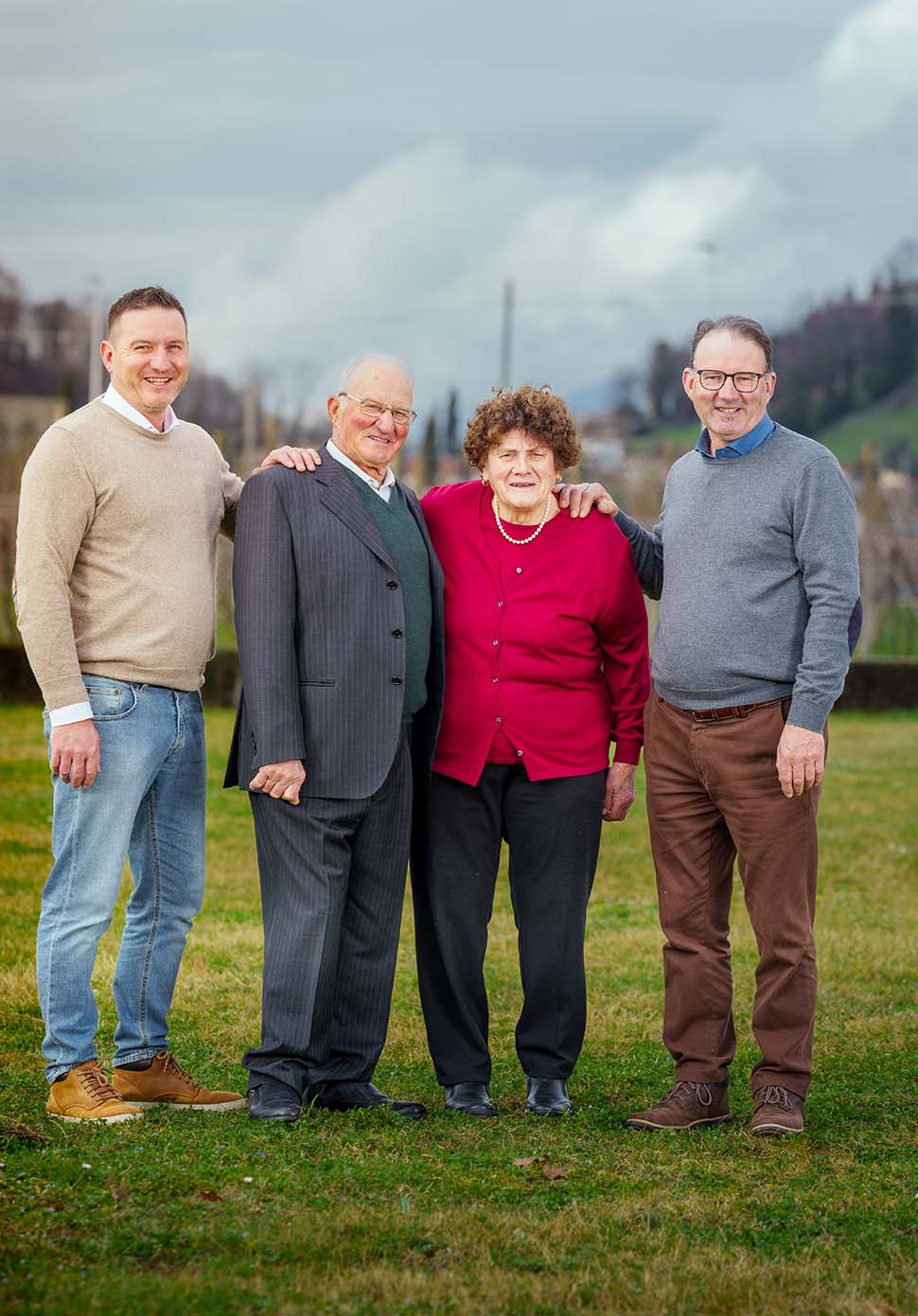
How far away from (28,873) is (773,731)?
4641 mm

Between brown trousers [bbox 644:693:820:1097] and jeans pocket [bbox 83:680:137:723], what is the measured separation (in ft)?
4.87

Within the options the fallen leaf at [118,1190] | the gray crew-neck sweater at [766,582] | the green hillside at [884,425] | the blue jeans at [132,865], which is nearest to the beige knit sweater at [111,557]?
the blue jeans at [132,865]

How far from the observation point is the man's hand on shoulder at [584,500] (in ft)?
15.1

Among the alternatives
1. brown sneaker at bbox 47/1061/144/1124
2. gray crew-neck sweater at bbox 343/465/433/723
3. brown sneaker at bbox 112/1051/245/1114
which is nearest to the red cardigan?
gray crew-neck sweater at bbox 343/465/433/723

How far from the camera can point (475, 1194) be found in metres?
3.84

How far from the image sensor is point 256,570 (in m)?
4.32

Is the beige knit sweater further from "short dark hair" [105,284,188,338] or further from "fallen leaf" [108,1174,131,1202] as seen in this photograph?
"fallen leaf" [108,1174,131,1202]

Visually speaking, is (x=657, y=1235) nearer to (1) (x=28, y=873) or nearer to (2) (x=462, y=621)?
(2) (x=462, y=621)

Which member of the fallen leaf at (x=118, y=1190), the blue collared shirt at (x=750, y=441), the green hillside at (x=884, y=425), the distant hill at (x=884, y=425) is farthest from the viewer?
the green hillside at (x=884, y=425)

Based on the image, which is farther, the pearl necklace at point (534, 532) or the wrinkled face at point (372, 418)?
the pearl necklace at point (534, 532)

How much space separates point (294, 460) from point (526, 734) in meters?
0.99

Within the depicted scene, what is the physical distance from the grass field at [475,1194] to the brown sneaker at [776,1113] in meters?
0.06

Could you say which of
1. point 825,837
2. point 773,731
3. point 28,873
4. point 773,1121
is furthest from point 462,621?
point 825,837

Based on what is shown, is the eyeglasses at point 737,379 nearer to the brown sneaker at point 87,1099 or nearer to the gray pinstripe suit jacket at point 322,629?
the gray pinstripe suit jacket at point 322,629
